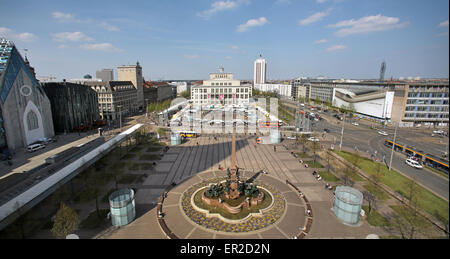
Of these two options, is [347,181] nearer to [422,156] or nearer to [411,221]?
[411,221]

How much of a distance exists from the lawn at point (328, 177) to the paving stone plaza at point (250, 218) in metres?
1.28

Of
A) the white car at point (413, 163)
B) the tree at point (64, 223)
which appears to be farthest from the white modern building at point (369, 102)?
the tree at point (64, 223)

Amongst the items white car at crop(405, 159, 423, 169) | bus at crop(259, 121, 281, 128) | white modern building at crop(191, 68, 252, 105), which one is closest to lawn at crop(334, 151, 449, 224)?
white car at crop(405, 159, 423, 169)

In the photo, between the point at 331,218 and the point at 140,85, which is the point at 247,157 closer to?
the point at 331,218

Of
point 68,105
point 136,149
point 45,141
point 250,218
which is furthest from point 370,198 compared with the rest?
point 68,105

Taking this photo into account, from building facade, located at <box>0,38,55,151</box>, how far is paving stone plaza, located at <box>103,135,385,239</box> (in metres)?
25.0

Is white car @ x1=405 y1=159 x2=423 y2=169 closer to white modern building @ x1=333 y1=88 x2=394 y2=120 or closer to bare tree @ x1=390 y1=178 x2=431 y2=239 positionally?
bare tree @ x1=390 y1=178 x2=431 y2=239

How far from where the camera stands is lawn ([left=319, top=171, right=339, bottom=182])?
26.4 m

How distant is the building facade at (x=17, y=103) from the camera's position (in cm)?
3416

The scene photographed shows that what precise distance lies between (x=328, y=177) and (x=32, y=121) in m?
49.5

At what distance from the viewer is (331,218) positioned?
62.2ft
